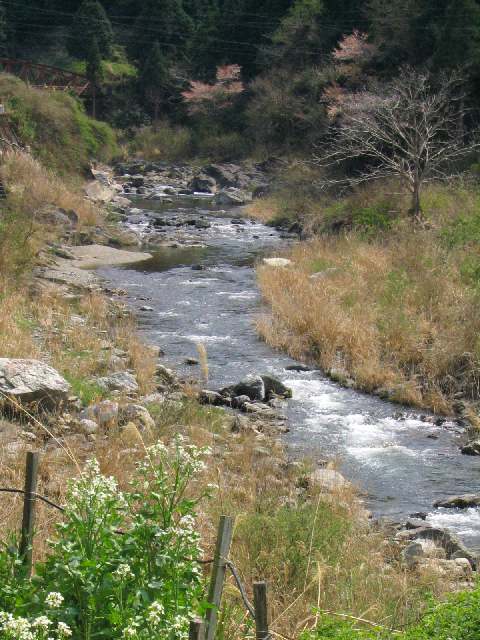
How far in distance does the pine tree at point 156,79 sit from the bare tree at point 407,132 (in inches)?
862

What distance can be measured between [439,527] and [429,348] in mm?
4157

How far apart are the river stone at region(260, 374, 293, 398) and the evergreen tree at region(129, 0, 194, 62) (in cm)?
4282

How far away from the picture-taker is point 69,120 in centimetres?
2567

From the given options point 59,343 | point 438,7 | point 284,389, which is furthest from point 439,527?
point 438,7

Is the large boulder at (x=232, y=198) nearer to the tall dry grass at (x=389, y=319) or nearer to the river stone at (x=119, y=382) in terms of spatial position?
the tall dry grass at (x=389, y=319)

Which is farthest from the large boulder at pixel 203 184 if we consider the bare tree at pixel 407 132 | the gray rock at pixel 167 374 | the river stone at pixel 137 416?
the river stone at pixel 137 416

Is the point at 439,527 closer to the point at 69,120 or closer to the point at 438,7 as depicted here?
the point at 69,120

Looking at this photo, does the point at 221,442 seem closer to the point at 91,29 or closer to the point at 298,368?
the point at 298,368

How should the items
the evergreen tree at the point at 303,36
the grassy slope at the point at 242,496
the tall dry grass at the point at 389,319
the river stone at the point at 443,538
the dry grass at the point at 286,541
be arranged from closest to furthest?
the dry grass at the point at 286,541
the grassy slope at the point at 242,496
the river stone at the point at 443,538
the tall dry grass at the point at 389,319
the evergreen tree at the point at 303,36

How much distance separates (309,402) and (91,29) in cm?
4298

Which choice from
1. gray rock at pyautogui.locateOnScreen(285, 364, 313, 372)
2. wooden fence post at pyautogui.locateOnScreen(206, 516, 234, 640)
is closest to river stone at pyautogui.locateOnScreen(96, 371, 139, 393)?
gray rock at pyautogui.locateOnScreen(285, 364, 313, 372)

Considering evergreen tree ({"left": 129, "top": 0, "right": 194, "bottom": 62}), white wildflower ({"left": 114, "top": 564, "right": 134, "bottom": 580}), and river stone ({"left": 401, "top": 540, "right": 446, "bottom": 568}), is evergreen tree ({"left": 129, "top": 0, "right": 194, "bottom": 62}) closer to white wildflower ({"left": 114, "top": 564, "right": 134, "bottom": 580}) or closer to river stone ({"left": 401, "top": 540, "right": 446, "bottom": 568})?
river stone ({"left": 401, "top": 540, "right": 446, "bottom": 568})

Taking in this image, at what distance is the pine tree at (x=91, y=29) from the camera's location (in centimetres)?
4819

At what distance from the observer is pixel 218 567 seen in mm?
2734
